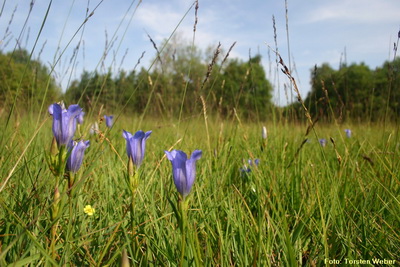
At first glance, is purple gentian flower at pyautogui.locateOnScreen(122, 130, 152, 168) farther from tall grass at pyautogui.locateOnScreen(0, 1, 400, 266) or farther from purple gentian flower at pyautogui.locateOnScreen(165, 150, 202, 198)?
purple gentian flower at pyautogui.locateOnScreen(165, 150, 202, 198)

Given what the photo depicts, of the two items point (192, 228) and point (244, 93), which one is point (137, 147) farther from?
point (244, 93)

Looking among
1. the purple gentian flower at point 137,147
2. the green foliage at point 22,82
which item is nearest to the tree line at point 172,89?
the green foliage at point 22,82

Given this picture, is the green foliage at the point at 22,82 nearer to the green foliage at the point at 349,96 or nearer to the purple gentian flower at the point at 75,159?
the purple gentian flower at the point at 75,159

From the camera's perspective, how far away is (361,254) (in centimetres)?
122

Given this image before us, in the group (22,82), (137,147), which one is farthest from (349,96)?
(137,147)

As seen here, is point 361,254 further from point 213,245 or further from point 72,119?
point 72,119

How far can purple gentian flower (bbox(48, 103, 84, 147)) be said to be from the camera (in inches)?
37.5

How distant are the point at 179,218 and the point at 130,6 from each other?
1297mm

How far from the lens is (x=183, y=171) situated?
944mm

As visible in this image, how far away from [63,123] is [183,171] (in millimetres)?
394

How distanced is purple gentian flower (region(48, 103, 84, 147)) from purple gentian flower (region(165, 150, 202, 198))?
305mm

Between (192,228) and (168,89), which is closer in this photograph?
(192,228)

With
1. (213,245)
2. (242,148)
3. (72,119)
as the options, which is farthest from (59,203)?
(242,148)

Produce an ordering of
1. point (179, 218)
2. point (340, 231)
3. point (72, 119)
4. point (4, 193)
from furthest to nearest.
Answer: point (4, 193), point (340, 231), point (72, 119), point (179, 218)
